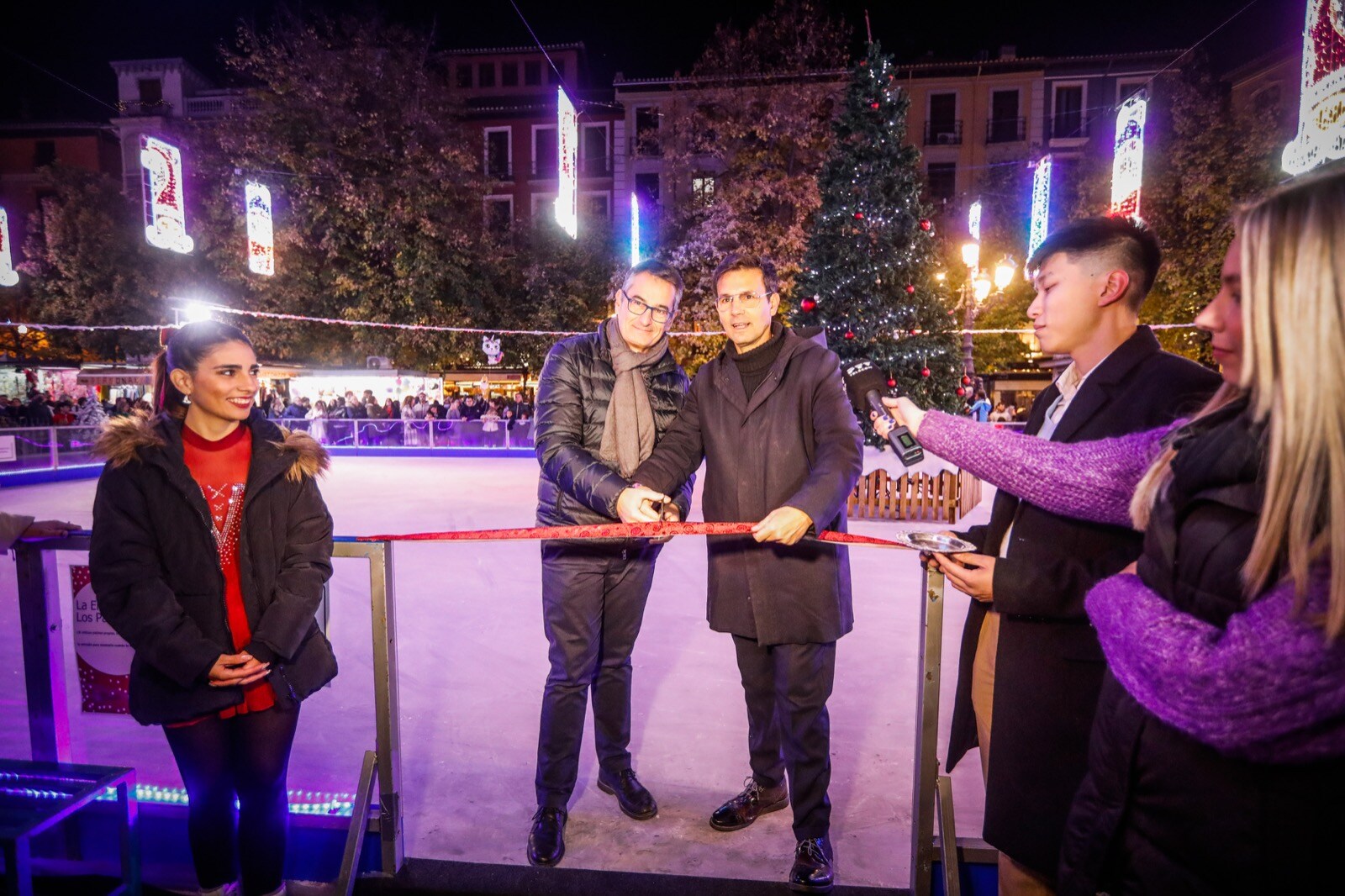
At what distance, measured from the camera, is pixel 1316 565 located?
38.7 inches

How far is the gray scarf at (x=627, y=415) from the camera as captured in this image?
110 inches

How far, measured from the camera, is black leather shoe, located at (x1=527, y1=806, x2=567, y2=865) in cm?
253

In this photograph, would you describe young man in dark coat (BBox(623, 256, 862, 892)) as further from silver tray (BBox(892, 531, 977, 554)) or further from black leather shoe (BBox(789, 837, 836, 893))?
silver tray (BBox(892, 531, 977, 554))

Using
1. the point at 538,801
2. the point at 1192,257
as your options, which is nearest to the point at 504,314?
the point at 1192,257

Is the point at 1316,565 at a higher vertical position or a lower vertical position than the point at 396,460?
higher

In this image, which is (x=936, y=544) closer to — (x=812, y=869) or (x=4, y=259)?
(x=812, y=869)

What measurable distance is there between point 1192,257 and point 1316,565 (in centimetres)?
2325

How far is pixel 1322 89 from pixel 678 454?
283 inches

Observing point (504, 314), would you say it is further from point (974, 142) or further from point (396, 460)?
point (974, 142)

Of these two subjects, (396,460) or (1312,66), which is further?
(396,460)

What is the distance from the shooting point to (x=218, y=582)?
2.10m

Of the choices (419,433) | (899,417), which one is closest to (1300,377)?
(899,417)

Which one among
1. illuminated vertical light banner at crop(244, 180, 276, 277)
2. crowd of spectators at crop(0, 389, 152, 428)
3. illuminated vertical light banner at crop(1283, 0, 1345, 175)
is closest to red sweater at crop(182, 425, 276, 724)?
illuminated vertical light banner at crop(1283, 0, 1345, 175)

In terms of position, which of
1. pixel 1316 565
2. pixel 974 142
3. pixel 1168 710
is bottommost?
pixel 1168 710
